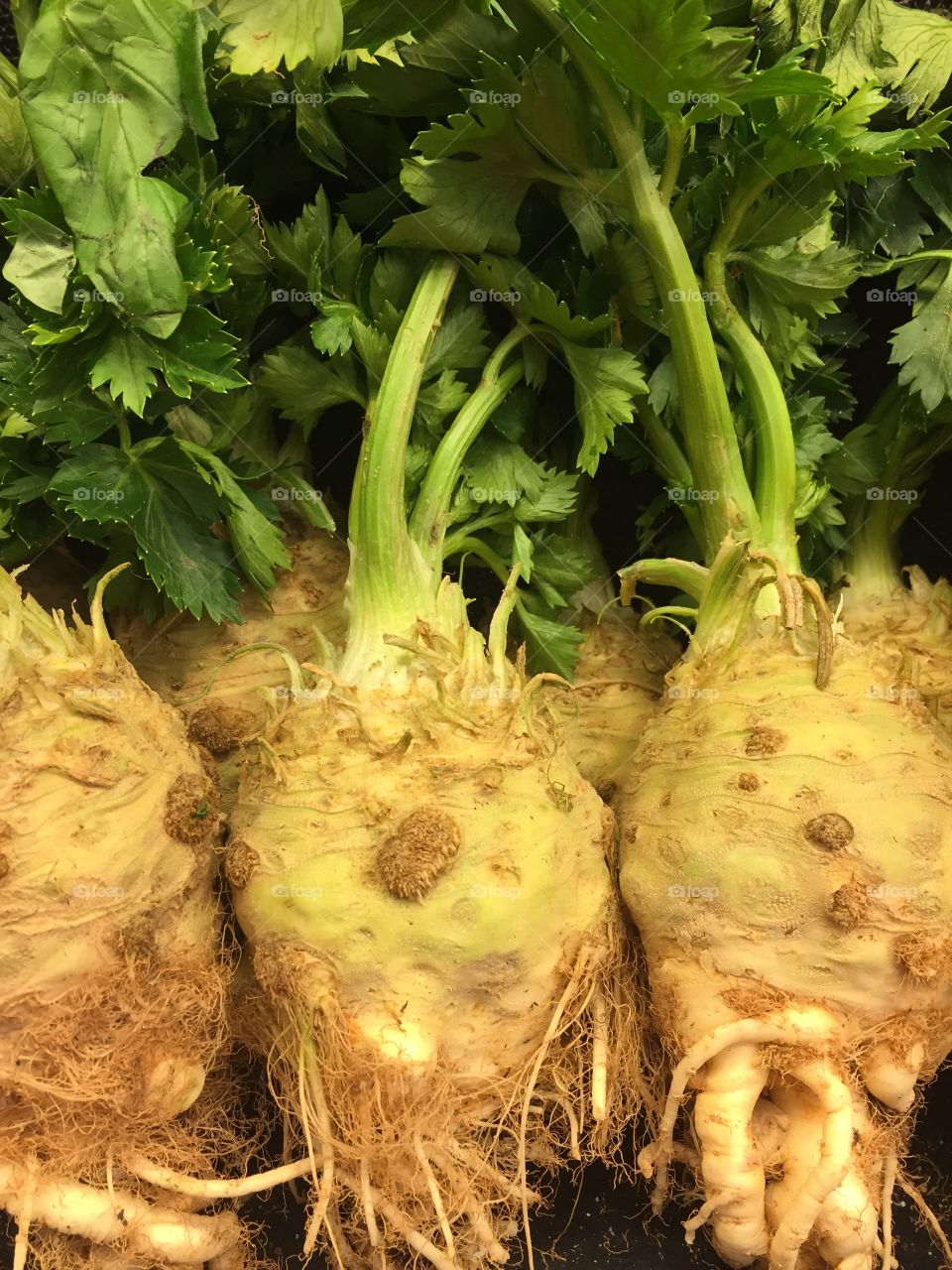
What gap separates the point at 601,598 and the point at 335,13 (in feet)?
4.32

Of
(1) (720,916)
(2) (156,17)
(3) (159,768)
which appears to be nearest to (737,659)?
(1) (720,916)

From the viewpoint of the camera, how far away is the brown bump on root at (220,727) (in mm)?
2041

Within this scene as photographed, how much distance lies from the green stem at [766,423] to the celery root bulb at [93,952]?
1.27 metres

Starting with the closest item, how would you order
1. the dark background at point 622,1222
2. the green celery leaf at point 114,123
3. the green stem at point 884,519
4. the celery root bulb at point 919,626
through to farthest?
the green celery leaf at point 114,123, the dark background at point 622,1222, the celery root bulb at point 919,626, the green stem at point 884,519

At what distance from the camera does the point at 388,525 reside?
6.16 ft

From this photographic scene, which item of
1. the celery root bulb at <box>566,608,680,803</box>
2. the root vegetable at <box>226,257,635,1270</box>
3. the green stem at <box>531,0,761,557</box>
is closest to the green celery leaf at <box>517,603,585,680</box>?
the celery root bulb at <box>566,608,680,803</box>

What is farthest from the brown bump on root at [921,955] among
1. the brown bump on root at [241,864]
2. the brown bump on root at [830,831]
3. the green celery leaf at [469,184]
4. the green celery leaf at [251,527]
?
the green celery leaf at [469,184]

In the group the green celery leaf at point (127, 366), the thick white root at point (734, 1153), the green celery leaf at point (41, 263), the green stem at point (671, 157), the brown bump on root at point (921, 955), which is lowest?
the thick white root at point (734, 1153)

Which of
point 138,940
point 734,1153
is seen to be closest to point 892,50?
point 734,1153

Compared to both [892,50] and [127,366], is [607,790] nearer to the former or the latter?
[127,366]

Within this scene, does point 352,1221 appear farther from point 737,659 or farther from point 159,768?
point 737,659

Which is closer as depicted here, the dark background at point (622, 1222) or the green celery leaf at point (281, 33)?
the green celery leaf at point (281, 33)

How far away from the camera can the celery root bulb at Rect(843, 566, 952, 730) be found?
209cm

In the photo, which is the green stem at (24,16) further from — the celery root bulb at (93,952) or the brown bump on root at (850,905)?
the brown bump on root at (850,905)
